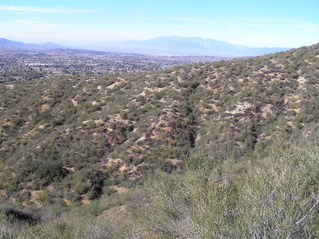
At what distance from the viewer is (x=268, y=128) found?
17.4 m

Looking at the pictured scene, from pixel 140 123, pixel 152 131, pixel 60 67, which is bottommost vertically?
pixel 152 131

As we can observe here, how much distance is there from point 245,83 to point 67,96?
1791 cm

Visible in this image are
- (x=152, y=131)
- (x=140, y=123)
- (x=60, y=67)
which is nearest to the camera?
(x=152, y=131)

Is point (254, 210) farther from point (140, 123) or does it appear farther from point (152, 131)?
point (140, 123)

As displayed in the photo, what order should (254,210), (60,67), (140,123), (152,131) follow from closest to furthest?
(254,210) → (152,131) → (140,123) → (60,67)

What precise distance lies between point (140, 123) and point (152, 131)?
5.53 ft

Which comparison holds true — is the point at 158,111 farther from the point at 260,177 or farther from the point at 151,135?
the point at 260,177

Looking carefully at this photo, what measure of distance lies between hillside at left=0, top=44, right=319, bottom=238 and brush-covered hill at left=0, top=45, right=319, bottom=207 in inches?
3.0

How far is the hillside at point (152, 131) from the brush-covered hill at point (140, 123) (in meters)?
0.08

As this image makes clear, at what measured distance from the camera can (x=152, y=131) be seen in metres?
18.7

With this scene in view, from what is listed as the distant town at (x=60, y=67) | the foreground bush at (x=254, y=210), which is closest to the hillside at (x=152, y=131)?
the foreground bush at (x=254, y=210)

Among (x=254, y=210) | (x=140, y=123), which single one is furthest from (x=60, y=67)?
(x=254, y=210)

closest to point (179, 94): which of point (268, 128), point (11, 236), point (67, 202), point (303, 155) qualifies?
point (268, 128)

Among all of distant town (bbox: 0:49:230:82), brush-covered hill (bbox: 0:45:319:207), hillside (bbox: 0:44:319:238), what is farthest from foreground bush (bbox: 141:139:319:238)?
distant town (bbox: 0:49:230:82)
